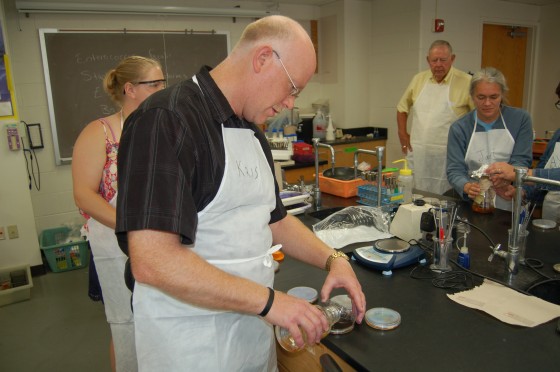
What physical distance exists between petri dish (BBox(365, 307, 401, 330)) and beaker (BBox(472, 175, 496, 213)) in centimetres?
117

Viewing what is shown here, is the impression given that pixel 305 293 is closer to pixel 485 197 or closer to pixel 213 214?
pixel 213 214


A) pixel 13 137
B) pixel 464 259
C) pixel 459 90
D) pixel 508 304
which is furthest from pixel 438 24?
pixel 13 137

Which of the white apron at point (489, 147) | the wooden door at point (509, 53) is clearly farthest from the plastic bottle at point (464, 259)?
the wooden door at point (509, 53)

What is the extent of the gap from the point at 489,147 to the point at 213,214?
2.12m

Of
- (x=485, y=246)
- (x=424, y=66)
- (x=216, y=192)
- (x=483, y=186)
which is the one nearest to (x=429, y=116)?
(x=424, y=66)

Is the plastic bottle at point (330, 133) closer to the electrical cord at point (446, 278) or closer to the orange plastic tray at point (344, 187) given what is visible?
the orange plastic tray at point (344, 187)

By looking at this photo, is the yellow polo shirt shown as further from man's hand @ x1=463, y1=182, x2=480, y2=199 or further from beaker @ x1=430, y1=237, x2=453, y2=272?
Answer: beaker @ x1=430, y1=237, x2=453, y2=272

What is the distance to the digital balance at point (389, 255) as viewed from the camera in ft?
4.80

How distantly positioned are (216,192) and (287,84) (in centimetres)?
32

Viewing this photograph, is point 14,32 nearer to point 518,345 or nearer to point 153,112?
point 153,112

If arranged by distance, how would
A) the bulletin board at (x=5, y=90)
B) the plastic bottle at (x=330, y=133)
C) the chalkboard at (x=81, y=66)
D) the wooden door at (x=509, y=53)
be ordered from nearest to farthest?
the bulletin board at (x=5, y=90)
the chalkboard at (x=81, y=66)
the plastic bottle at (x=330, y=133)
the wooden door at (x=509, y=53)

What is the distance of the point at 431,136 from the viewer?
3.57m

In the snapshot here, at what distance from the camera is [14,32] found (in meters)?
3.46

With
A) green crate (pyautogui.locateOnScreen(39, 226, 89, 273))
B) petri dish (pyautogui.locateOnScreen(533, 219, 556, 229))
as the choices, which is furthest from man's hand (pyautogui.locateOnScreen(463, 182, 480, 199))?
green crate (pyautogui.locateOnScreen(39, 226, 89, 273))
